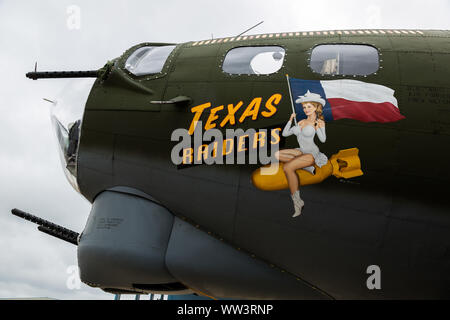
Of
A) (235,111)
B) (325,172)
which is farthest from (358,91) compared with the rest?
(235,111)

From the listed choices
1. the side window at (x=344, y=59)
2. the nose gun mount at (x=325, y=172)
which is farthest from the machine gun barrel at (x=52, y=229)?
the side window at (x=344, y=59)

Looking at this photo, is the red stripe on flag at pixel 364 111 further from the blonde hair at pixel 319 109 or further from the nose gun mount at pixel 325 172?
the nose gun mount at pixel 325 172

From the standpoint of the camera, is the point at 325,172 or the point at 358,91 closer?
the point at 325,172

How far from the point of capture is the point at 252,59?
9.12 m

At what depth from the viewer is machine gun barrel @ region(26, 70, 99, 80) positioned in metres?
10.2

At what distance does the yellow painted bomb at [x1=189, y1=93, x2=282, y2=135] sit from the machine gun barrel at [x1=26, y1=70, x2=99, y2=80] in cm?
297

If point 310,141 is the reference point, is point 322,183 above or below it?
below

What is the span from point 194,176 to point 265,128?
5.61 ft

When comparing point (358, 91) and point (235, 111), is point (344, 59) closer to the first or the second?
point (358, 91)

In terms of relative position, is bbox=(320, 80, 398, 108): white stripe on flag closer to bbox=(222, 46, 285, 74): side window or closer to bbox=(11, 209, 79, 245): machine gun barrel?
bbox=(222, 46, 285, 74): side window

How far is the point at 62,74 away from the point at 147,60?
202cm

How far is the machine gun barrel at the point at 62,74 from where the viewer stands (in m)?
10.2

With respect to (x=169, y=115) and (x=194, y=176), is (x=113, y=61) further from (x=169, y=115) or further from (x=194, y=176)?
(x=194, y=176)
